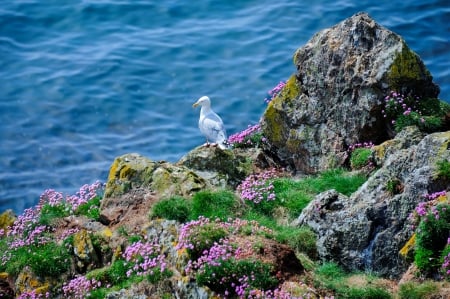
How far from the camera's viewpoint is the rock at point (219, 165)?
54.6 ft

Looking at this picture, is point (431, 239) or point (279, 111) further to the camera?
point (279, 111)

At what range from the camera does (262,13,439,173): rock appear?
16.7 m

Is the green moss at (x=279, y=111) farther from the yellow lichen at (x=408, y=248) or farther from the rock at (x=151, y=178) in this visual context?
the yellow lichen at (x=408, y=248)

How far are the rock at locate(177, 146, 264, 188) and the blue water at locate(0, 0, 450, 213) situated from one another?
685 cm

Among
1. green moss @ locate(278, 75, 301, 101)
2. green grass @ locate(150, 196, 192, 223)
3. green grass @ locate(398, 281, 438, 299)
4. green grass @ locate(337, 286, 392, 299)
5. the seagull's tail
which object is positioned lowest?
green grass @ locate(398, 281, 438, 299)

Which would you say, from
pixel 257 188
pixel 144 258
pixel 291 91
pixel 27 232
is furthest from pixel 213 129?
pixel 144 258

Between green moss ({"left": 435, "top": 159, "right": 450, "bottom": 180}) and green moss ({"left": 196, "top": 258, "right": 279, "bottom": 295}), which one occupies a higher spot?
green moss ({"left": 435, "top": 159, "right": 450, "bottom": 180})

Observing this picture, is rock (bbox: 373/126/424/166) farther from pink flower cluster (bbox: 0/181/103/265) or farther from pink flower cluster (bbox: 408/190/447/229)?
pink flower cluster (bbox: 0/181/103/265)

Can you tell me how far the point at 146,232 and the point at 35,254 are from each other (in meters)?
2.37

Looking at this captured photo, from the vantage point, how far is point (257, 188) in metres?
15.6

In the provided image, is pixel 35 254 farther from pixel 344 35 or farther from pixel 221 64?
pixel 221 64

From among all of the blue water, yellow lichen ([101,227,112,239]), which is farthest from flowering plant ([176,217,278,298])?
the blue water

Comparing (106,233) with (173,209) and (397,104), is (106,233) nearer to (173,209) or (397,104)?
(173,209)

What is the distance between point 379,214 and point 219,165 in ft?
15.5
